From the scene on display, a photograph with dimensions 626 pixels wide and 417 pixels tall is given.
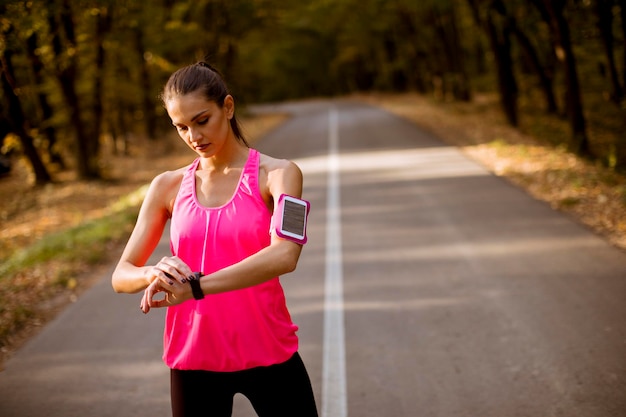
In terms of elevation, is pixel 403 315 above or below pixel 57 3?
below

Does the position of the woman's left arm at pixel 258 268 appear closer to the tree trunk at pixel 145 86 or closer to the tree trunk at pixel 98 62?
the tree trunk at pixel 98 62

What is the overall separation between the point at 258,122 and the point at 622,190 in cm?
3014

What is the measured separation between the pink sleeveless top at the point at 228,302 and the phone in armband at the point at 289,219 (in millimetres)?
128

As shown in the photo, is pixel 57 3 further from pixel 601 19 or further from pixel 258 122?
pixel 258 122

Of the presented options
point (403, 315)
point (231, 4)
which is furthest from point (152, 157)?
point (403, 315)

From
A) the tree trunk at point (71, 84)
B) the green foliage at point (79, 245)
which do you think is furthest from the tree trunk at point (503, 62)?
the green foliage at point (79, 245)

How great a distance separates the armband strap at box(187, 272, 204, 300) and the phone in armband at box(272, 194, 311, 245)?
30 centimetres

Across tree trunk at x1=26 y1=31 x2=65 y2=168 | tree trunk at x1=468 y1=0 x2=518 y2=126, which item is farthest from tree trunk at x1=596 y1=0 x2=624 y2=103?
tree trunk at x1=26 y1=31 x2=65 y2=168

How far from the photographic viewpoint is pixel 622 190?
35.7 feet

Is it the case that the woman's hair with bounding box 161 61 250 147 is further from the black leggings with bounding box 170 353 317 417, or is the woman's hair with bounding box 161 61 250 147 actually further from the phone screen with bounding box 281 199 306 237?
the black leggings with bounding box 170 353 317 417

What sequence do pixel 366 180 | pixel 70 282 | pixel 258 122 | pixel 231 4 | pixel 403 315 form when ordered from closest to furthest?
1. pixel 403 315
2. pixel 70 282
3. pixel 366 180
4. pixel 231 4
5. pixel 258 122

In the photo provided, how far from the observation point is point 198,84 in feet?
7.79

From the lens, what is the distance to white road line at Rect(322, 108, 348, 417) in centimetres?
482

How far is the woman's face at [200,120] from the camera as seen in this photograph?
2.38 m
